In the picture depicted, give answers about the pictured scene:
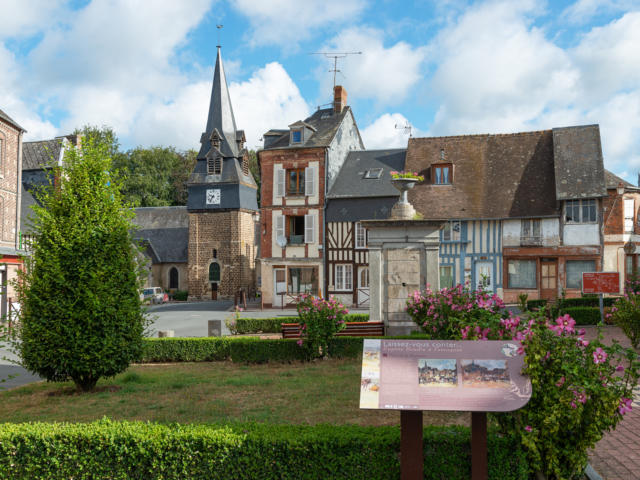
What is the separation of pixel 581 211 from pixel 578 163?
2330mm

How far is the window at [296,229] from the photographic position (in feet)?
91.8

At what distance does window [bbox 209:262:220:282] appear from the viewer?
35.9m

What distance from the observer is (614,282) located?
14.3 meters

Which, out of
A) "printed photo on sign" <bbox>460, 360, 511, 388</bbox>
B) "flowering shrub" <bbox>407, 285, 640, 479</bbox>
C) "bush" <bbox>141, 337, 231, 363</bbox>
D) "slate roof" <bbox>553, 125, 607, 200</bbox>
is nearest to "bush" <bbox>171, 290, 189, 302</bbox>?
"slate roof" <bbox>553, 125, 607, 200</bbox>

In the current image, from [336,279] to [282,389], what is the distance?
1890 cm

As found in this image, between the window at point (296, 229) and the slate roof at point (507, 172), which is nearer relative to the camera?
the slate roof at point (507, 172)

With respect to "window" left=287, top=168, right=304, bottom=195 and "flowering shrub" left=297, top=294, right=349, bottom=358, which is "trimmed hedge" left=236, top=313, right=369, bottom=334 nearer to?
"flowering shrub" left=297, top=294, right=349, bottom=358

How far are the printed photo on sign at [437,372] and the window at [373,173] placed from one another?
2443 centimetres

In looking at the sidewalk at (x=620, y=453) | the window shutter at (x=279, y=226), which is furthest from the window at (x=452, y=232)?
the sidewalk at (x=620, y=453)

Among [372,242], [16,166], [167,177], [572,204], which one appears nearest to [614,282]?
Answer: [372,242]

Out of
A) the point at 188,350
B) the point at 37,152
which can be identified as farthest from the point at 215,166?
the point at 188,350

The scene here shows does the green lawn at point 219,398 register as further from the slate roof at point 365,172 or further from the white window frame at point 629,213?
the white window frame at point 629,213

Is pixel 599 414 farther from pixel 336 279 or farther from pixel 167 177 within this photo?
pixel 167 177

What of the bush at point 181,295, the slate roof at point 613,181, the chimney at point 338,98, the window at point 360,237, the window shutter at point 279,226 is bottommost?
the bush at point 181,295
